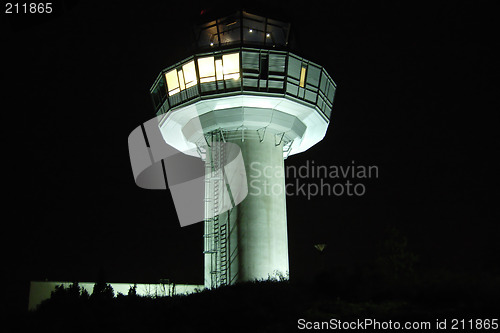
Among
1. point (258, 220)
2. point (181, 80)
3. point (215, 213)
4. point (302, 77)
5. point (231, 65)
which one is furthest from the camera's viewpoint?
point (181, 80)

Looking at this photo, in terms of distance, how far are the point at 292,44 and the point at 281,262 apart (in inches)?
580

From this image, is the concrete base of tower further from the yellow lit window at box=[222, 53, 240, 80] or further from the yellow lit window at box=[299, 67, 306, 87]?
the yellow lit window at box=[299, 67, 306, 87]

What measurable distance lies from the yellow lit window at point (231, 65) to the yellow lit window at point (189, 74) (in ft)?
6.47

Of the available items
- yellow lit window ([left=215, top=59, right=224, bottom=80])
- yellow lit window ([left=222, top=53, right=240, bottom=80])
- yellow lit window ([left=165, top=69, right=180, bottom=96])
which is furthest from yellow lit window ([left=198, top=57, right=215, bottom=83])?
yellow lit window ([left=165, top=69, right=180, bottom=96])

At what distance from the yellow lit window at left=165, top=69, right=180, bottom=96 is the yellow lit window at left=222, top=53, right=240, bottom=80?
139 inches

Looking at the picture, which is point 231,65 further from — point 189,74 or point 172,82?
point 172,82

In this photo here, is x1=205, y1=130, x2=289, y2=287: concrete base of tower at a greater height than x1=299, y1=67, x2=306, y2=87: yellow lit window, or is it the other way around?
x1=299, y1=67, x2=306, y2=87: yellow lit window

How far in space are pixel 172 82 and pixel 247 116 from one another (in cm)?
546

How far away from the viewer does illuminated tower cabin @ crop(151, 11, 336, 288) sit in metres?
31.8

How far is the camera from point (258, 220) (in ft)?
105

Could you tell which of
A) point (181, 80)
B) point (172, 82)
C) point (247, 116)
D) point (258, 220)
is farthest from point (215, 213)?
point (172, 82)

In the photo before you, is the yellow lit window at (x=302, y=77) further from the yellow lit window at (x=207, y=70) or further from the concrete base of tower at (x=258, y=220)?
the yellow lit window at (x=207, y=70)

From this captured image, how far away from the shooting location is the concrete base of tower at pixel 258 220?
31281 mm

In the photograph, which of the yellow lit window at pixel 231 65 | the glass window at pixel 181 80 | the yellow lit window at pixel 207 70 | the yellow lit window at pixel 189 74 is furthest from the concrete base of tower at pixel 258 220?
the glass window at pixel 181 80
